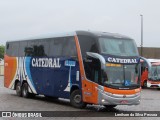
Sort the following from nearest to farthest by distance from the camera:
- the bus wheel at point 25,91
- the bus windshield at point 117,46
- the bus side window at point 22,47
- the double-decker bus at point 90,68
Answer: the double-decker bus at point 90,68 < the bus windshield at point 117,46 < the bus wheel at point 25,91 < the bus side window at point 22,47

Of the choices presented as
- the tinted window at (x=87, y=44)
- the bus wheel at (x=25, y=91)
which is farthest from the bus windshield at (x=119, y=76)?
the bus wheel at (x=25, y=91)

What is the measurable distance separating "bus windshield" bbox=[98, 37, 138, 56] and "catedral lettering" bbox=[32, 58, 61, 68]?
3.39 meters

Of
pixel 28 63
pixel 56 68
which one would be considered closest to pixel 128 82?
pixel 56 68

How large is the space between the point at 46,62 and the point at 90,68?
4.44 m

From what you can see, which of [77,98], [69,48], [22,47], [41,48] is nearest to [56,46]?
[69,48]

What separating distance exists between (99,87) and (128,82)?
1298 mm

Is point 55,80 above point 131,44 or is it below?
below

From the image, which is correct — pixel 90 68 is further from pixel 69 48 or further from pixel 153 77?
pixel 153 77

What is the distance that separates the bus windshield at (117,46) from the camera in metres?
18.5

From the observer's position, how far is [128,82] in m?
18.4

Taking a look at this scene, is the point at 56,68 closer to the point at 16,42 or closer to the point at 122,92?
the point at 122,92

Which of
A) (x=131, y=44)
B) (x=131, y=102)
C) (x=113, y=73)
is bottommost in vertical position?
(x=131, y=102)

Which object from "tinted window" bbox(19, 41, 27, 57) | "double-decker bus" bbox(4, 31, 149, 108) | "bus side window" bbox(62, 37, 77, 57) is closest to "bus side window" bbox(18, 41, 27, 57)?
"tinted window" bbox(19, 41, 27, 57)

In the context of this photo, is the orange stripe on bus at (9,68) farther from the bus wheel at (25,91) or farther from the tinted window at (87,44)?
the tinted window at (87,44)
